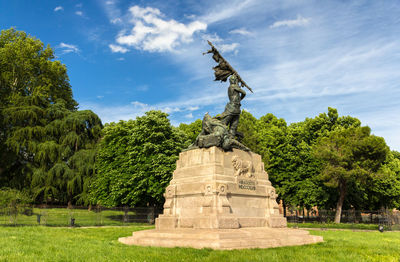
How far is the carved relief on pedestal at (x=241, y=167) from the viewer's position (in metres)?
14.7

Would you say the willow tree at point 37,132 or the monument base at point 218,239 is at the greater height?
the willow tree at point 37,132

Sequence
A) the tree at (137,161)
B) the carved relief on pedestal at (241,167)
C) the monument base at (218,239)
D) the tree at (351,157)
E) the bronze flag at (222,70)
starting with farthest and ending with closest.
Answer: the tree at (351,157) < the tree at (137,161) < the bronze flag at (222,70) < the carved relief on pedestal at (241,167) < the monument base at (218,239)

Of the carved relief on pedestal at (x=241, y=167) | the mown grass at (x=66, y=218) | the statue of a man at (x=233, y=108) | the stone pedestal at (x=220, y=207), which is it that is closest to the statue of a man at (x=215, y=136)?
the stone pedestal at (x=220, y=207)

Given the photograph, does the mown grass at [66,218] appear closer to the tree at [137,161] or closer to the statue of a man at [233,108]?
the tree at [137,161]

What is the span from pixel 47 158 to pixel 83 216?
1124 centimetres

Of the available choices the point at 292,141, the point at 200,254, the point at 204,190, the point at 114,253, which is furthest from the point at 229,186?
the point at 292,141

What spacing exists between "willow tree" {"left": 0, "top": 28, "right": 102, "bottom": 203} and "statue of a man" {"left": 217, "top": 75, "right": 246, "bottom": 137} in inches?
914

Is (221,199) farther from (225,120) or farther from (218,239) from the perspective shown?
(225,120)

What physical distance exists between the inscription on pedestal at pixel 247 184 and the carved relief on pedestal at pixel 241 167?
33cm

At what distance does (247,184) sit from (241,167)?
0.84 meters

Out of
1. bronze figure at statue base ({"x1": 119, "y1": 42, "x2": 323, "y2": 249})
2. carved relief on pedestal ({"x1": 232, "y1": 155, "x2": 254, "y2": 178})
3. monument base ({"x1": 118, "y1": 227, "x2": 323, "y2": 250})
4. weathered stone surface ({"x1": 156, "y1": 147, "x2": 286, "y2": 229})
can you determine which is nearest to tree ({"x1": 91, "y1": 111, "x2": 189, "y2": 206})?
bronze figure at statue base ({"x1": 119, "y1": 42, "x2": 323, "y2": 249})

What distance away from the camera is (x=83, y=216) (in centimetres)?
2748

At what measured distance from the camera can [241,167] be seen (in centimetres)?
1492

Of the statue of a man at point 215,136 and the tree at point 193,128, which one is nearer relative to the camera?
the statue of a man at point 215,136
